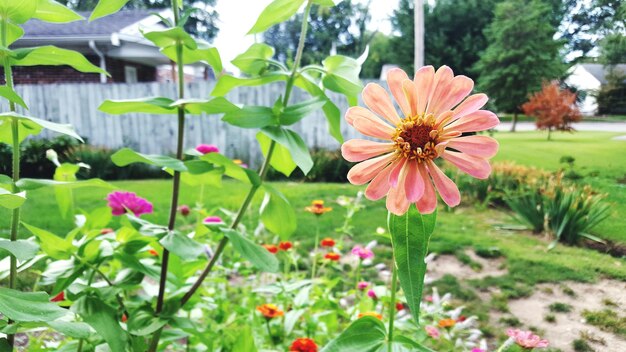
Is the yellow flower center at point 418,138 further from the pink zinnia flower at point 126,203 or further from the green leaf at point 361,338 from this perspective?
the pink zinnia flower at point 126,203

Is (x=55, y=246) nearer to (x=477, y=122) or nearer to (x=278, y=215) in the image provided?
(x=278, y=215)

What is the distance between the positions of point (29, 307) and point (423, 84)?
1.26 ft

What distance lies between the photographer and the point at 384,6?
116 centimetres

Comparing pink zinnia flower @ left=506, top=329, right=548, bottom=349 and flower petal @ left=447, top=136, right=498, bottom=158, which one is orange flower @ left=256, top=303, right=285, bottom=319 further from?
flower petal @ left=447, top=136, right=498, bottom=158

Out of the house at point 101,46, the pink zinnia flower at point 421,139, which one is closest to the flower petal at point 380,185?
the pink zinnia flower at point 421,139

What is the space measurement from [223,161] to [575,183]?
0.55 metres

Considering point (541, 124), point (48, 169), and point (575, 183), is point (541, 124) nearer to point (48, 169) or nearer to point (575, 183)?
point (575, 183)

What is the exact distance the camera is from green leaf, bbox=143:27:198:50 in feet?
1.70

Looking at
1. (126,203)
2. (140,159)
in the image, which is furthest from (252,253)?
(126,203)

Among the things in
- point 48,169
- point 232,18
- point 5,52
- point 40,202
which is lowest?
point 40,202

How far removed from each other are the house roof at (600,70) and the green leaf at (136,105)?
1.93 feet

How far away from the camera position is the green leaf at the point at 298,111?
0.52 m

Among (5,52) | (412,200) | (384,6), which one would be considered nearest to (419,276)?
(412,200)

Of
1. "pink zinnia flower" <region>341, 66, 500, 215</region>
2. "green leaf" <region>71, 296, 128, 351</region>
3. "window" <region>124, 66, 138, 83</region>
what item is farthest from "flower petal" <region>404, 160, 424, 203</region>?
"window" <region>124, 66, 138, 83</region>
